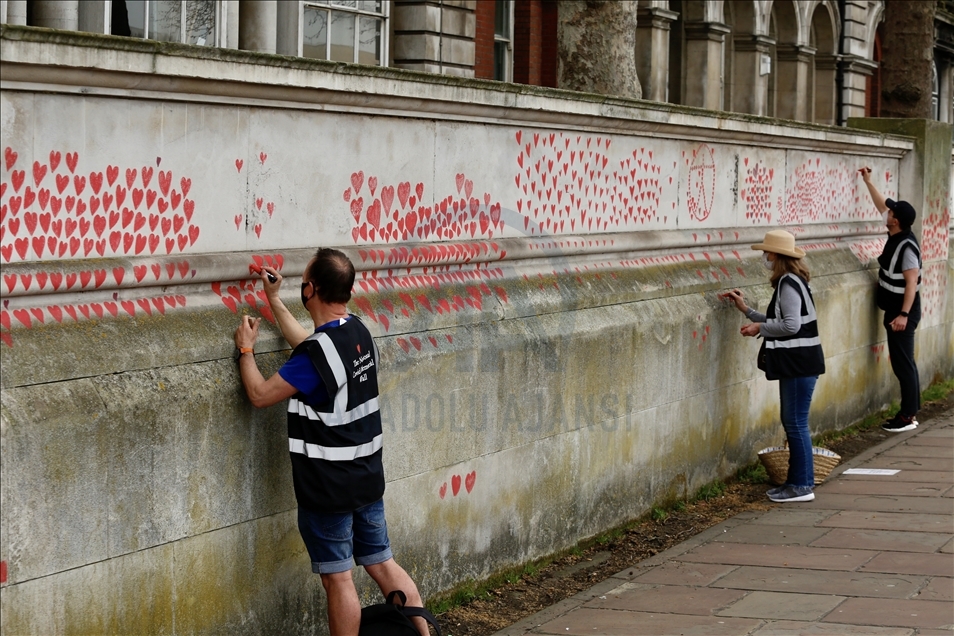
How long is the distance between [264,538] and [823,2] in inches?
1108

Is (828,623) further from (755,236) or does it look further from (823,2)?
(823,2)

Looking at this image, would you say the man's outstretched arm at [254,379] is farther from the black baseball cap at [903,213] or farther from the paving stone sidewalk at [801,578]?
the black baseball cap at [903,213]

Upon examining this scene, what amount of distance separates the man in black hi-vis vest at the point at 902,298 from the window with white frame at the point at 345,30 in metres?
7.63

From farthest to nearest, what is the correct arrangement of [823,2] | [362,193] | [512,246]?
1. [823,2]
2. [512,246]
3. [362,193]

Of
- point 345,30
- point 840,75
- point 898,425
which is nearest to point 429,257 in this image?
point 898,425

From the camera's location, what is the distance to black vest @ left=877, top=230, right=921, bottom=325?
36.4 feet

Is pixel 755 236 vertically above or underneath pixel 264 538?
above

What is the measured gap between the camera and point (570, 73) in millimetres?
11891

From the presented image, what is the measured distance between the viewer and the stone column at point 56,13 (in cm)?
1291

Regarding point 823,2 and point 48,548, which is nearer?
point 48,548

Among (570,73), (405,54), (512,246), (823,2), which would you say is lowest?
(512,246)

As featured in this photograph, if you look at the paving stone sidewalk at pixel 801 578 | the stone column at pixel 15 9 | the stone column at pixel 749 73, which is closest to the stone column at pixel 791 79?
the stone column at pixel 749 73

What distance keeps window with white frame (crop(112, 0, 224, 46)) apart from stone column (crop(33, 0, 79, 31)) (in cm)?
88

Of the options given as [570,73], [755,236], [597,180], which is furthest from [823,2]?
[597,180]
